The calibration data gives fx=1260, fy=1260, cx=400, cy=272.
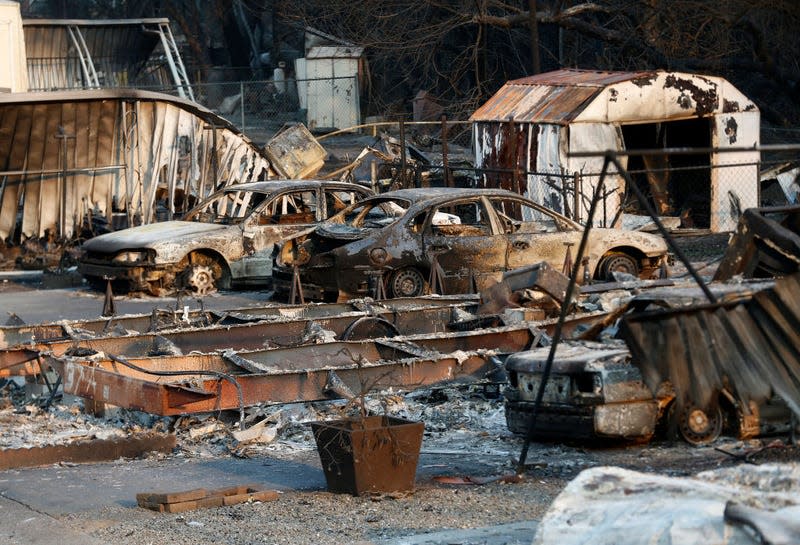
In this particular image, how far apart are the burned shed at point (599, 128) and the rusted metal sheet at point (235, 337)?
7.18 meters

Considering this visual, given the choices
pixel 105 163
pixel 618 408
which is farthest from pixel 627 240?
pixel 105 163

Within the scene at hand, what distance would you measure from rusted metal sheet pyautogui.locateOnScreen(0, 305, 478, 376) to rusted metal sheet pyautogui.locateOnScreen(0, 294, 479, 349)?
0.41 feet

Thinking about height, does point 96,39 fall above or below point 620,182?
above

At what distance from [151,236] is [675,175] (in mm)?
11909

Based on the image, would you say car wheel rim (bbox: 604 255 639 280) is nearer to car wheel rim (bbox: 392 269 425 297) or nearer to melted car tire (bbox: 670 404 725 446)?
car wheel rim (bbox: 392 269 425 297)

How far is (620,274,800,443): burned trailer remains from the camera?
685 centimetres

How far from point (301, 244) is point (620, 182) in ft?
23.1

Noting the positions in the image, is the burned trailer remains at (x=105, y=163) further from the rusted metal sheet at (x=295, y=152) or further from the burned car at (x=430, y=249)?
the burned car at (x=430, y=249)

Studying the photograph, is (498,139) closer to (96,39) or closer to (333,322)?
(333,322)

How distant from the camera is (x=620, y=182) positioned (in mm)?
22094

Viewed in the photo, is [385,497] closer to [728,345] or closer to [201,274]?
[728,345]

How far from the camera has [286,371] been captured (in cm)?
1112

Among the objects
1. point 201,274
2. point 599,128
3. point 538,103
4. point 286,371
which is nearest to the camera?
point 286,371

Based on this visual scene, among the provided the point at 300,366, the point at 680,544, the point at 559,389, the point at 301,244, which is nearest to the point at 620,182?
the point at 301,244
